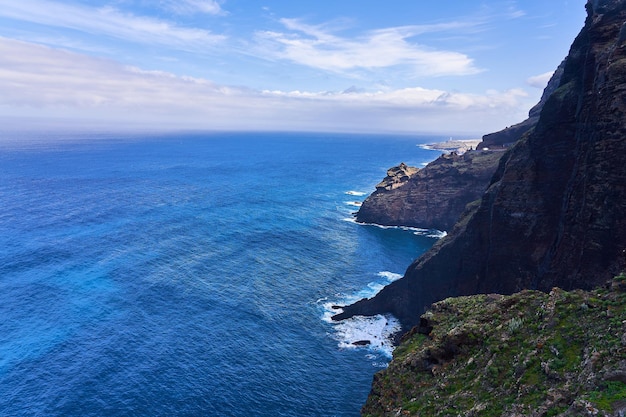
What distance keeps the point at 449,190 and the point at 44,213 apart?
13796 centimetres

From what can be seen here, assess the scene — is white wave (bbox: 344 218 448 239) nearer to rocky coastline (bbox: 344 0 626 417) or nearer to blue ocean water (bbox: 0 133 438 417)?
blue ocean water (bbox: 0 133 438 417)

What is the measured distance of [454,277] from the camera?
70.8 meters

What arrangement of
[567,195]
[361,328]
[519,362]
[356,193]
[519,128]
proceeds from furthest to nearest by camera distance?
[356,193] < [519,128] < [361,328] < [567,195] < [519,362]

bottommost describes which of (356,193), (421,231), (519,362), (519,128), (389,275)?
(389,275)

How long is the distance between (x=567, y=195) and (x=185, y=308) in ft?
222

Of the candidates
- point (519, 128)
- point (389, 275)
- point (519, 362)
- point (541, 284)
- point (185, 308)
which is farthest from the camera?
point (519, 128)

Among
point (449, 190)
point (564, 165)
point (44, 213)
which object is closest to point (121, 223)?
point (44, 213)

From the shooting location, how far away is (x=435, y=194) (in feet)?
463

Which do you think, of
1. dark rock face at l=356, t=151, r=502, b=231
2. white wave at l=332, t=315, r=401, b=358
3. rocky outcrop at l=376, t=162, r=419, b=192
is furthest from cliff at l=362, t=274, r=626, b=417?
rocky outcrop at l=376, t=162, r=419, b=192

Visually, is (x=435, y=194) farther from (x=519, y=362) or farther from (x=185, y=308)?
(x=519, y=362)

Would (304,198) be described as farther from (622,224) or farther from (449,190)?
(622,224)

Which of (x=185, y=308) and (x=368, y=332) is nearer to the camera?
(x=368, y=332)

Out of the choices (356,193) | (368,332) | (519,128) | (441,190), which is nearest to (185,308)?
(368,332)

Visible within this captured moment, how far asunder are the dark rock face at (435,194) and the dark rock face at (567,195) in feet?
207
